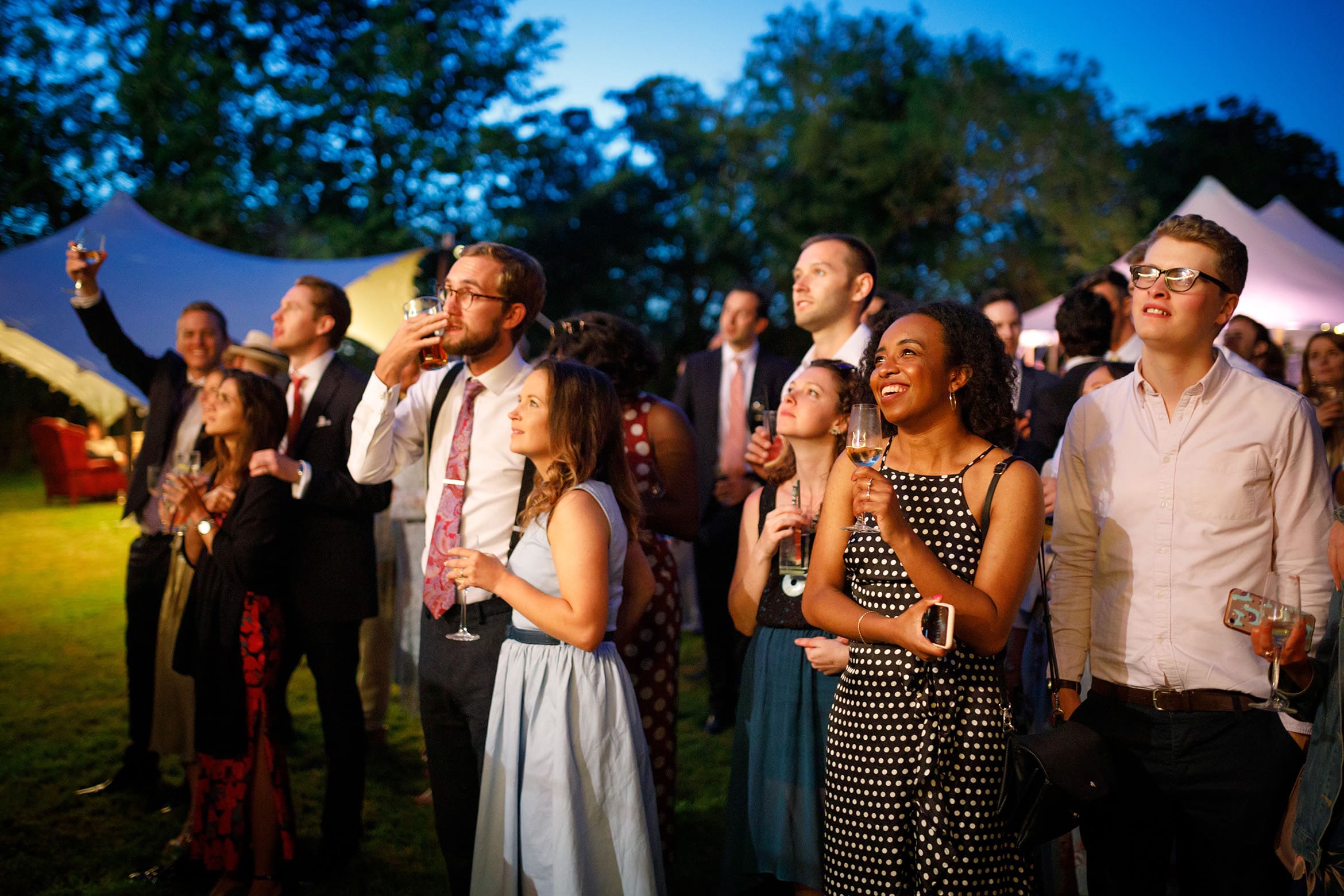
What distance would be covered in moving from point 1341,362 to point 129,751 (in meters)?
6.29

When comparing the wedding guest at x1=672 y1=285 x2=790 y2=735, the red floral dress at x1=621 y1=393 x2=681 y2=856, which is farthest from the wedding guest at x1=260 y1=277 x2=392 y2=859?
the wedding guest at x1=672 y1=285 x2=790 y2=735

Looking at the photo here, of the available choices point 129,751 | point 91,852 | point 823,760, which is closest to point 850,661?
point 823,760

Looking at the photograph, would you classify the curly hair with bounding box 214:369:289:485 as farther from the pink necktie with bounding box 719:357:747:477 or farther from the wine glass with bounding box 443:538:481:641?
the pink necktie with bounding box 719:357:747:477

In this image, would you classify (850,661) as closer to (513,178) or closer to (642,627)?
(642,627)

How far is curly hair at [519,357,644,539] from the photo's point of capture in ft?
9.80

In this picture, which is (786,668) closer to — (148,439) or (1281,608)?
(1281,608)

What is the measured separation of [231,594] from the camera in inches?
150

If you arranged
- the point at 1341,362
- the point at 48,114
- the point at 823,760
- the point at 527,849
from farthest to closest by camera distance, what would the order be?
the point at 48,114, the point at 1341,362, the point at 823,760, the point at 527,849

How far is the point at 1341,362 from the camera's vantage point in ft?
14.8

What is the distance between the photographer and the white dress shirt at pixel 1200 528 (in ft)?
8.10

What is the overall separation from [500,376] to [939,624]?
186 cm

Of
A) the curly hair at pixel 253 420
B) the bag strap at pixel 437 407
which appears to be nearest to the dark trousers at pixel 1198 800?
the bag strap at pixel 437 407

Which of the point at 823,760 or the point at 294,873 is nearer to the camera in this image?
the point at 823,760

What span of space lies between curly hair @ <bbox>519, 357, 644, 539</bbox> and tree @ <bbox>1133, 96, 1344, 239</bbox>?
1450 inches
